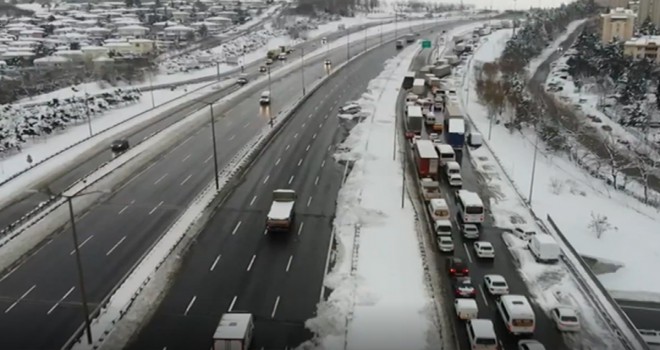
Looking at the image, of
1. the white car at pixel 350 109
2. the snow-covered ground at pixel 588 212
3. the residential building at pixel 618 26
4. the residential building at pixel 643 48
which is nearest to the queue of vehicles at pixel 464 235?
the snow-covered ground at pixel 588 212

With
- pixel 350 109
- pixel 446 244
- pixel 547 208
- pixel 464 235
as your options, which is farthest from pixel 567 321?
pixel 350 109

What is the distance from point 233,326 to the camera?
67.9 ft

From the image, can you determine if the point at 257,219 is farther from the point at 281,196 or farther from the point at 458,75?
the point at 458,75

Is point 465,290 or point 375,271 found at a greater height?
point 465,290

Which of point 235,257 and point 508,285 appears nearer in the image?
point 508,285

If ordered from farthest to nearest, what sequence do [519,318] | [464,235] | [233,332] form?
1. [464,235]
2. [519,318]
3. [233,332]

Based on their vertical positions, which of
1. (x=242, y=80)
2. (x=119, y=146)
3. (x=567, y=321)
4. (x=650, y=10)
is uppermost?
(x=650, y=10)

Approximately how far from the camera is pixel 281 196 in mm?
33625

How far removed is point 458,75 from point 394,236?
204 ft

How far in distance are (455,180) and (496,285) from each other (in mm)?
14938

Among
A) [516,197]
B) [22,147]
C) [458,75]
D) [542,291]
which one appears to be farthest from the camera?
[458,75]

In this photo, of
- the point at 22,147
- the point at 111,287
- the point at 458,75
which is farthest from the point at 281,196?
the point at 458,75

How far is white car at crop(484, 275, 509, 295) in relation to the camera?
2516 centimetres

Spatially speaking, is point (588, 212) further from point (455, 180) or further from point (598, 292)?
point (598, 292)
